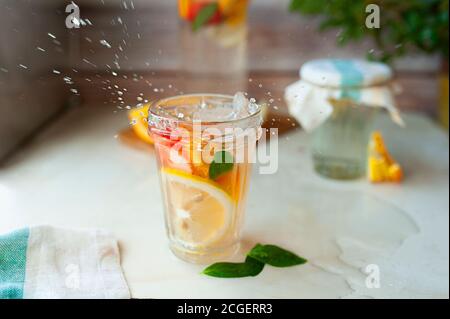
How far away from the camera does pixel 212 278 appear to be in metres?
0.45

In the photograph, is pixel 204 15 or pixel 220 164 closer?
pixel 220 164

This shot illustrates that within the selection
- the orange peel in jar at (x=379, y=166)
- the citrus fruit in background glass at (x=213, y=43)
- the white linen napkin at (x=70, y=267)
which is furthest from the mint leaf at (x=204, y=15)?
the white linen napkin at (x=70, y=267)

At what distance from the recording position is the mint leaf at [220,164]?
17.0 inches

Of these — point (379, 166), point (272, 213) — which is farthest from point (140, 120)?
point (379, 166)

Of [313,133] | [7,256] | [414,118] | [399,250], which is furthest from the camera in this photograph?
[414,118]

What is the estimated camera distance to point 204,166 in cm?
43

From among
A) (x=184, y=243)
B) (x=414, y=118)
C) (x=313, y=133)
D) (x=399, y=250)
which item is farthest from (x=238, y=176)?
(x=414, y=118)

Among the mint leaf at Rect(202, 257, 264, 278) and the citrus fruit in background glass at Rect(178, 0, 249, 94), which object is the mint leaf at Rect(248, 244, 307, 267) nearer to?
the mint leaf at Rect(202, 257, 264, 278)

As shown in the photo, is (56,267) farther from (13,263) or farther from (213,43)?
(213,43)

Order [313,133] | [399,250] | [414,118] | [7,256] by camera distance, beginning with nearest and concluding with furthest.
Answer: [7,256], [399,250], [313,133], [414,118]

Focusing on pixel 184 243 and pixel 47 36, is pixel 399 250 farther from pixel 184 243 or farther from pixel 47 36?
pixel 47 36

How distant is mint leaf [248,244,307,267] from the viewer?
1.56 feet

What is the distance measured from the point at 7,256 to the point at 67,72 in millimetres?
168

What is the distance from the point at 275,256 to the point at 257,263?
2 centimetres
